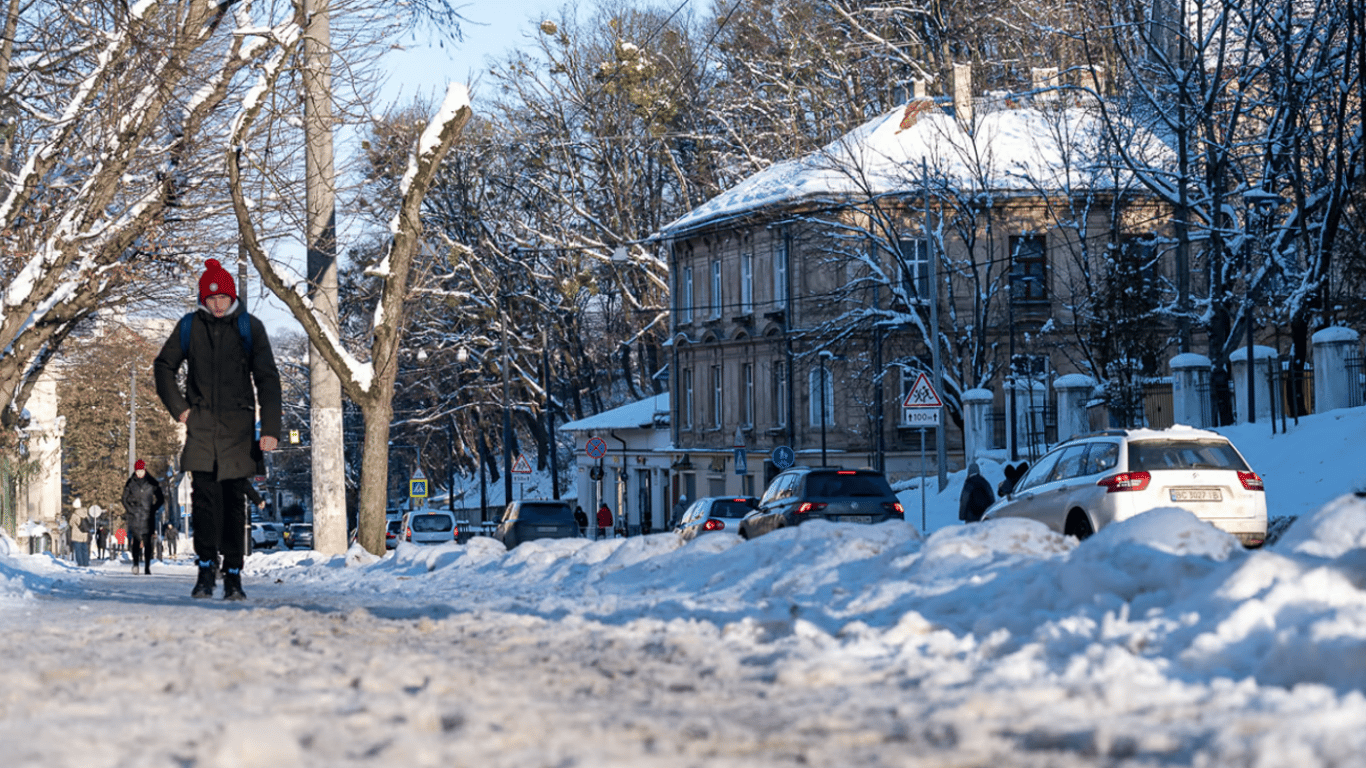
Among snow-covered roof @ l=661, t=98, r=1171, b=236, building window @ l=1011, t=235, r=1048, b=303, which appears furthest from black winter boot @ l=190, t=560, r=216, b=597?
building window @ l=1011, t=235, r=1048, b=303

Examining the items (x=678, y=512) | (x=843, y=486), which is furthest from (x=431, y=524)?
(x=843, y=486)

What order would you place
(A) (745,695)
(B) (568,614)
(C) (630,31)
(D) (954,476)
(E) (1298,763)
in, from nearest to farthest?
1. (E) (1298,763)
2. (A) (745,695)
3. (B) (568,614)
4. (D) (954,476)
5. (C) (630,31)

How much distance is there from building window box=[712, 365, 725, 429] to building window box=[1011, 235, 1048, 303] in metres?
11.4

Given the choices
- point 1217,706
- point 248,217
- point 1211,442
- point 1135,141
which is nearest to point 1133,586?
point 1217,706

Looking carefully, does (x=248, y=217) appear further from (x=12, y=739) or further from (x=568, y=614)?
(x=12, y=739)

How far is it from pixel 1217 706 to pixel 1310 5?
33.8m

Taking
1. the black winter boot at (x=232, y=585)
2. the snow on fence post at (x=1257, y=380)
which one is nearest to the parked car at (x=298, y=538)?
the snow on fence post at (x=1257, y=380)

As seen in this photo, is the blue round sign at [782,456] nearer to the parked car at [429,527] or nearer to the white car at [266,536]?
the parked car at [429,527]

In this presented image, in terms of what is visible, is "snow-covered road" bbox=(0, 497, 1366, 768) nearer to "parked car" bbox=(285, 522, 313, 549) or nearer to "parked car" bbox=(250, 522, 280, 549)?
"parked car" bbox=(285, 522, 313, 549)

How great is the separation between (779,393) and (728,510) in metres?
22.4

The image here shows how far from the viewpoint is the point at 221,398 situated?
426 inches

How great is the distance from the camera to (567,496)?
71.9 m

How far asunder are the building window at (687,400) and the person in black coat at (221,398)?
47.1m

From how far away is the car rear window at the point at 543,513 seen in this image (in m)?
33.3
